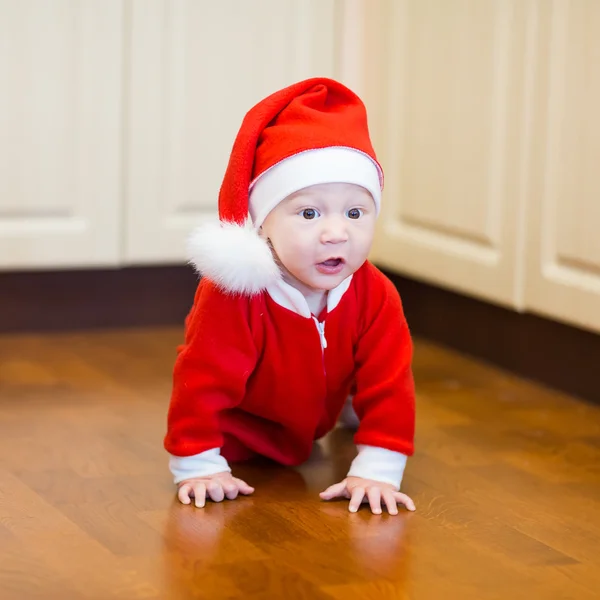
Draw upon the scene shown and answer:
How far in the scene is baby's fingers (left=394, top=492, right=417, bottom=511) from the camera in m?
1.37

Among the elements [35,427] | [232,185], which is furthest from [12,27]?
[232,185]

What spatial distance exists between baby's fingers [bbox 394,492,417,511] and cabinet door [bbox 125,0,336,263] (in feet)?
3.33

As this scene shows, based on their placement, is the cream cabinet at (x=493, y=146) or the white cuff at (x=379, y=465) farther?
the cream cabinet at (x=493, y=146)

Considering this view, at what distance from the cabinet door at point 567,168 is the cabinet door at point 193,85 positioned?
56 cm

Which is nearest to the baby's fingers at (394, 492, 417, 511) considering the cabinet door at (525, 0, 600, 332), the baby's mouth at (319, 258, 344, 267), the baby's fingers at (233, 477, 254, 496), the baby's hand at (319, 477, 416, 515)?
the baby's hand at (319, 477, 416, 515)

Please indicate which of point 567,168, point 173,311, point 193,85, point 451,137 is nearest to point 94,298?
point 173,311

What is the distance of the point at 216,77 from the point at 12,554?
1.25 meters

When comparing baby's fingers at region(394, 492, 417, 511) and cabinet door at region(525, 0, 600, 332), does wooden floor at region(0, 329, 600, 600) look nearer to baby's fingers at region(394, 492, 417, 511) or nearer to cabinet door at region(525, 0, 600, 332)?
baby's fingers at region(394, 492, 417, 511)

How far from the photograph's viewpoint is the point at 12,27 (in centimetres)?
209

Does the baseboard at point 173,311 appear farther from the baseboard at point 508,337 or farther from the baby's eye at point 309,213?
→ the baby's eye at point 309,213

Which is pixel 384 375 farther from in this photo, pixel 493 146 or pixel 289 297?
pixel 493 146

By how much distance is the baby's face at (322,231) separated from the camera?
4.34 feet

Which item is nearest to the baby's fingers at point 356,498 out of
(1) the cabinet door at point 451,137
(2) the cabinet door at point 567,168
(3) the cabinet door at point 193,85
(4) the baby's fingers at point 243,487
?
(4) the baby's fingers at point 243,487

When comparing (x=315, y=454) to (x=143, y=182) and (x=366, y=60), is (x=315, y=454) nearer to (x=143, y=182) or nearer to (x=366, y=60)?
(x=143, y=182)
